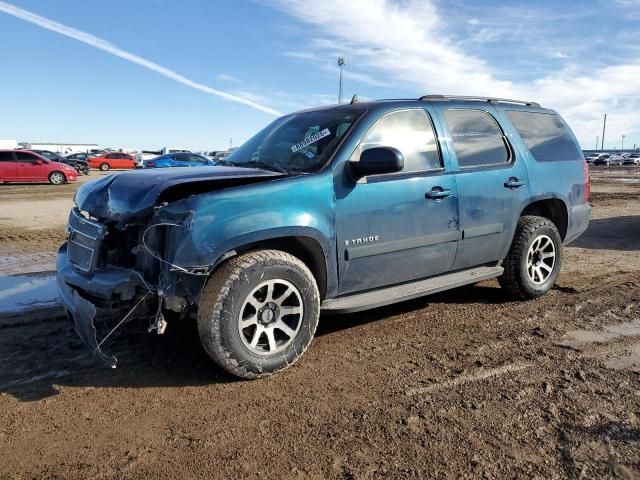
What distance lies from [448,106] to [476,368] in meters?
2.38

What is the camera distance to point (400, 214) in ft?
13.2

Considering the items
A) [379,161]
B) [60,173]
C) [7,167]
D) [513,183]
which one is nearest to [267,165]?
[379,161]

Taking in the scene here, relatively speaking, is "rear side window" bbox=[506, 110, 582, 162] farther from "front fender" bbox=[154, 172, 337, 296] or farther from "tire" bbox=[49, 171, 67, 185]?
"tire" bbox=[49, 171, 67, 185]

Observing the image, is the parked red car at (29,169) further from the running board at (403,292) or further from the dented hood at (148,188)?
the running board at (403,292)

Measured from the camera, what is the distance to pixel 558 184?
17.6 feet

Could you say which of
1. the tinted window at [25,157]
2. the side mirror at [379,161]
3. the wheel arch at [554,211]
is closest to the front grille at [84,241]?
the side mirror at [379,161]

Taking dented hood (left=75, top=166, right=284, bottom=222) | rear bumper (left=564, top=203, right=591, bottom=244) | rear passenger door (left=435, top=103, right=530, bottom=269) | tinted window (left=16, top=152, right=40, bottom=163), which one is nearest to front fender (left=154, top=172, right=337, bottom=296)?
dented hood (left=75, top=166, right=284, bottom=222)

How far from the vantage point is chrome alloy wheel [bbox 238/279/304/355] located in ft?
11.1

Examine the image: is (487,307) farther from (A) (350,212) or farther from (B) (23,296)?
(B) (23,296)

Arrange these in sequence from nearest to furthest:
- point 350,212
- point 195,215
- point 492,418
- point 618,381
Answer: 1. point 492,418
2. point 195,215
3. point 618,381
4. point 350,212

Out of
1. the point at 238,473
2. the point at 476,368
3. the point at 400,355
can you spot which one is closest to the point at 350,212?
the point at 400,355

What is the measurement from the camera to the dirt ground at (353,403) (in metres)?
2.54

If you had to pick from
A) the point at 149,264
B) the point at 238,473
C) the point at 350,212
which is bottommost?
the point at 238,473

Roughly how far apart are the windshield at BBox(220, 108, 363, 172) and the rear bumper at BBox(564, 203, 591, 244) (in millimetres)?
2899
